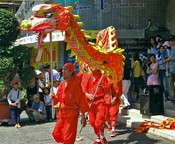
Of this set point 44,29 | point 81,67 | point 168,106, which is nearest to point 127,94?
point 168,106

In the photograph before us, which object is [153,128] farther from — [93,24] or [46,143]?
[93,24]

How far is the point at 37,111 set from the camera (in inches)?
412

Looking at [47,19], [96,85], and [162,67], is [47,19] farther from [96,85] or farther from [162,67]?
[162,67]

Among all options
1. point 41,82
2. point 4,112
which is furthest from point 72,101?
point 41,82

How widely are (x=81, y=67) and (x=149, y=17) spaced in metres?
8.55

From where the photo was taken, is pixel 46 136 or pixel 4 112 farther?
pixel 4 112

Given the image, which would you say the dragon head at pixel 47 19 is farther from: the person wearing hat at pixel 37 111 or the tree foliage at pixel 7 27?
the person wearing hat at pixel 37 111

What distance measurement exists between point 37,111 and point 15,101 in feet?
2.68

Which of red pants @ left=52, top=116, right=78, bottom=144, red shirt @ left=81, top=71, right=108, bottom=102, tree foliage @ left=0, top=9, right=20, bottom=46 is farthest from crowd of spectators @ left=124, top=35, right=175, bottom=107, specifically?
red pants @ left=52, top=116, right=78, bottom=144

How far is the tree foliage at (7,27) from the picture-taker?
10.0m

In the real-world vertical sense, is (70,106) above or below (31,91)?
above

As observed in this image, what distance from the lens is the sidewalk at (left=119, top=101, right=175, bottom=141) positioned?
784 cm

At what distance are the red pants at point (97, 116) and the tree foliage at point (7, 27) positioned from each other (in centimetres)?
408

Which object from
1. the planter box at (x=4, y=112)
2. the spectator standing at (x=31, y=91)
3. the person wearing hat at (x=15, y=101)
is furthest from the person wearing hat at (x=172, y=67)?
the planter box at (x=4, y=112)
